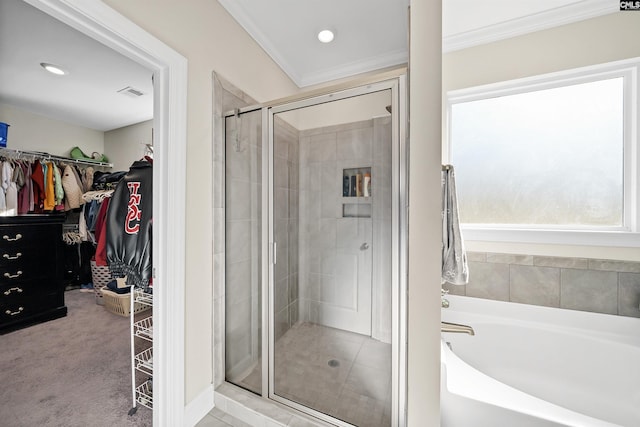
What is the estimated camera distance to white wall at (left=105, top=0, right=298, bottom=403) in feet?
4.00

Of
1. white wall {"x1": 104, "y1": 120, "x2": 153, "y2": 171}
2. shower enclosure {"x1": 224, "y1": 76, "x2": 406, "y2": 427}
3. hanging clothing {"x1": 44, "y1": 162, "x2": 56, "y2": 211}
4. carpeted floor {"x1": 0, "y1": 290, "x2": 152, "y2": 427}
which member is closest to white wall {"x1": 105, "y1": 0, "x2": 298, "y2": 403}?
shower enclosure {"x1": 224, "y1": 76, "x2": 406, "y2": 427}

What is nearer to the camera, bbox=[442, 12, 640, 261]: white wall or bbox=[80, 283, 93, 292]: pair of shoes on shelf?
bbox=[442, 12, 640, 261]: white wall

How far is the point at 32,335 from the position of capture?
2.21 metres

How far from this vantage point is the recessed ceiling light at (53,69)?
2119 mm

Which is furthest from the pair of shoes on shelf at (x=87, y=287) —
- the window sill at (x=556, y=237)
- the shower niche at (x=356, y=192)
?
the window sill at (x=556, y=237)

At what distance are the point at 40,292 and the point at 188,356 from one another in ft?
8.50

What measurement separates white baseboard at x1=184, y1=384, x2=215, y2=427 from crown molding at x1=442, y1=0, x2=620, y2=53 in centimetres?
300

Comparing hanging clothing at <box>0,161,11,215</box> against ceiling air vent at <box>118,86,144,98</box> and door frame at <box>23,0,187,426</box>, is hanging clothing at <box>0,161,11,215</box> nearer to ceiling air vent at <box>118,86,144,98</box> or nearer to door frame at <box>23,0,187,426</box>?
ceiling air vent at <box>118,86,144,98</box>

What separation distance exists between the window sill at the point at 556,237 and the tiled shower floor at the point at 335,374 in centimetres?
123

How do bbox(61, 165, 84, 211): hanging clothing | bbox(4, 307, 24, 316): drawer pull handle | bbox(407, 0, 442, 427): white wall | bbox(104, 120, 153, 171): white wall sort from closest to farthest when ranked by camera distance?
bbox(407, 0, 442, 427): white wall < bbox(4, 307, 24, 316): drawer pull handle < bbox(61, 165, 84, 211): hanging clothing < bbox(104, 120, 153, 171): white wall

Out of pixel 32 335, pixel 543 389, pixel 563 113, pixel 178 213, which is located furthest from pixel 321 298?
pixel 32 335

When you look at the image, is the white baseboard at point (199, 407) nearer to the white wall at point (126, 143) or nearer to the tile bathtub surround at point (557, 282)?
the tile bathtub surround at point (557, 282)

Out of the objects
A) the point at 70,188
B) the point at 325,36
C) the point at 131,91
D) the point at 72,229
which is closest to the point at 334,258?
the point at 325,36

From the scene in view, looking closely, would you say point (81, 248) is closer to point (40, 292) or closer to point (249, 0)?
point (40, 292)
